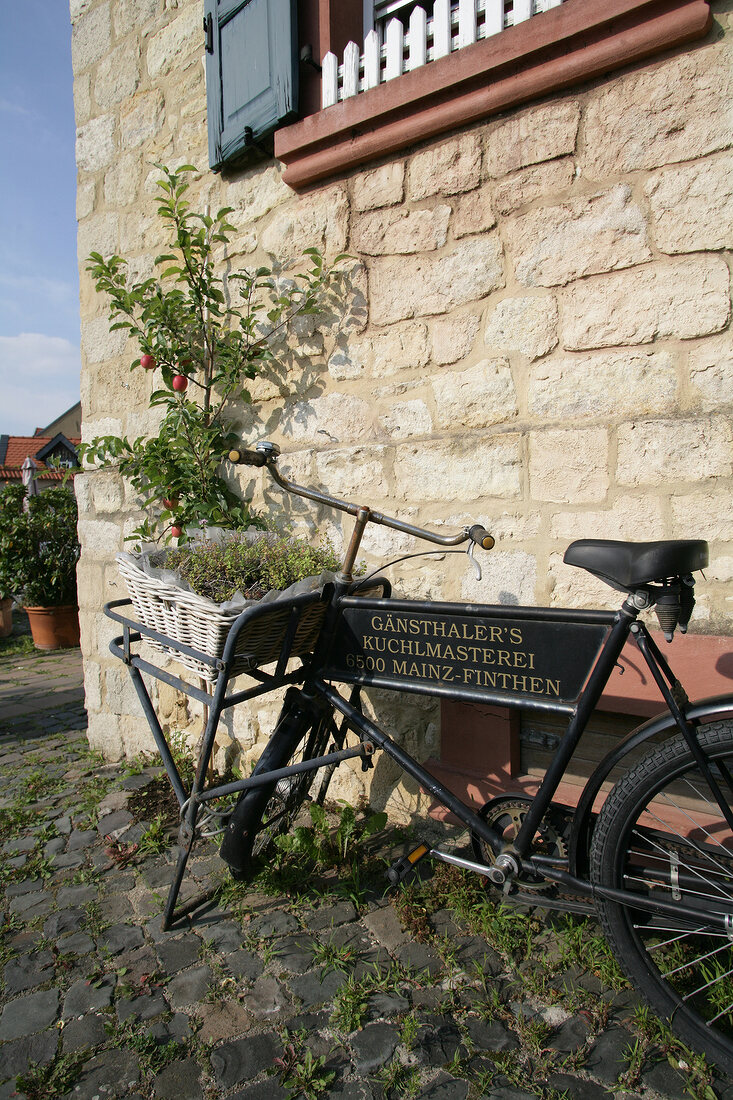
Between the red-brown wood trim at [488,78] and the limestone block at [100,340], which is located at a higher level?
the red-brown wood trim at [488,78]

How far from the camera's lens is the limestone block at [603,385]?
211cm

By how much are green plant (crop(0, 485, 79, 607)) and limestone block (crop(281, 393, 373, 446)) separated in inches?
199

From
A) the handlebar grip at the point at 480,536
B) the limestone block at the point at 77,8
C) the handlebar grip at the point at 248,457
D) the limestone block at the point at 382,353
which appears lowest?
the handlebar grip at the point at 480,536

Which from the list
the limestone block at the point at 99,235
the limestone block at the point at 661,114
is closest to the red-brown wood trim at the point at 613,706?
the limestone block at the point at 661,114

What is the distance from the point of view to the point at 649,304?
2.11 meters

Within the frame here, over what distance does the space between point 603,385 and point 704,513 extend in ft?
1.64

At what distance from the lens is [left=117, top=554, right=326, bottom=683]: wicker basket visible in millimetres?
1901

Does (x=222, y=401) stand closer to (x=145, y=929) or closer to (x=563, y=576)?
(x=563, y=576)

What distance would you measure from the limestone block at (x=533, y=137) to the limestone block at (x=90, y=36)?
2.59m

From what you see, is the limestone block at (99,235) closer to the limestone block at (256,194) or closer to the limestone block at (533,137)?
the limestone block at (256,194)

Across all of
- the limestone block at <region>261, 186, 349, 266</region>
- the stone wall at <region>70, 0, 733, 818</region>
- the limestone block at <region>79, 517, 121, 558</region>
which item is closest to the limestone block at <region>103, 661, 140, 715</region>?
the limestone block at <region>79, 517, 121, 558</region>

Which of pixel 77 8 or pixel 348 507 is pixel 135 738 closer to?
pixel 348 507

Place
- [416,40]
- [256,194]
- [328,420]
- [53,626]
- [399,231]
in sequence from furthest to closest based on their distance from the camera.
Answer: [53,626]
[256,194]
[328,420]
[399,231]
[416,40]

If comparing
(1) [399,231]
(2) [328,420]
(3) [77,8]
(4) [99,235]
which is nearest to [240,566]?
(2) [328,420]
